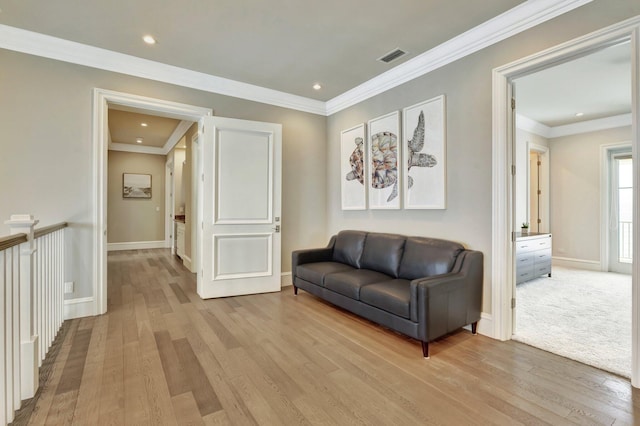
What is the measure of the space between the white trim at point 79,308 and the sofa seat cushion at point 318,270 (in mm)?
2252

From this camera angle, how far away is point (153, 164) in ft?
26.8

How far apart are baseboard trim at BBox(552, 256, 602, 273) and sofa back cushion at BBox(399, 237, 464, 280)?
4719 millimetres

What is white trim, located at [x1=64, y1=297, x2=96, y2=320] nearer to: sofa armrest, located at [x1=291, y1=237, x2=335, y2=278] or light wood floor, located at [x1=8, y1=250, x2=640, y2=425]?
light wood floor, located at [x1=8, y1=250, x2=640, y2=425]

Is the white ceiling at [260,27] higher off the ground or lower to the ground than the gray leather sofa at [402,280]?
higher

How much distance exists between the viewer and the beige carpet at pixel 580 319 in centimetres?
234

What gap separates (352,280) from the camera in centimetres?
300

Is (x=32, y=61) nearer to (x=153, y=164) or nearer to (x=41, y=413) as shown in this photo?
(x=41, y=413)

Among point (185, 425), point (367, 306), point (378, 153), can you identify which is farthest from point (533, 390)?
point (378, 153)

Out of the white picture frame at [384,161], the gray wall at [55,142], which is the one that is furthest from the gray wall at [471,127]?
the gray wall at [55,142]

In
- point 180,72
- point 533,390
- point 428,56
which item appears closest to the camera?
point 533,390

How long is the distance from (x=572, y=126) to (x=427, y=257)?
5.28 meters

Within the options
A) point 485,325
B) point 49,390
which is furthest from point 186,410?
point 485,325

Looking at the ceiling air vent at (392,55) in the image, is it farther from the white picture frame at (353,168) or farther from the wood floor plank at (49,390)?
the wood floor plank at (49,390)

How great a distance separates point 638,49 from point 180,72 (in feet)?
13.5
